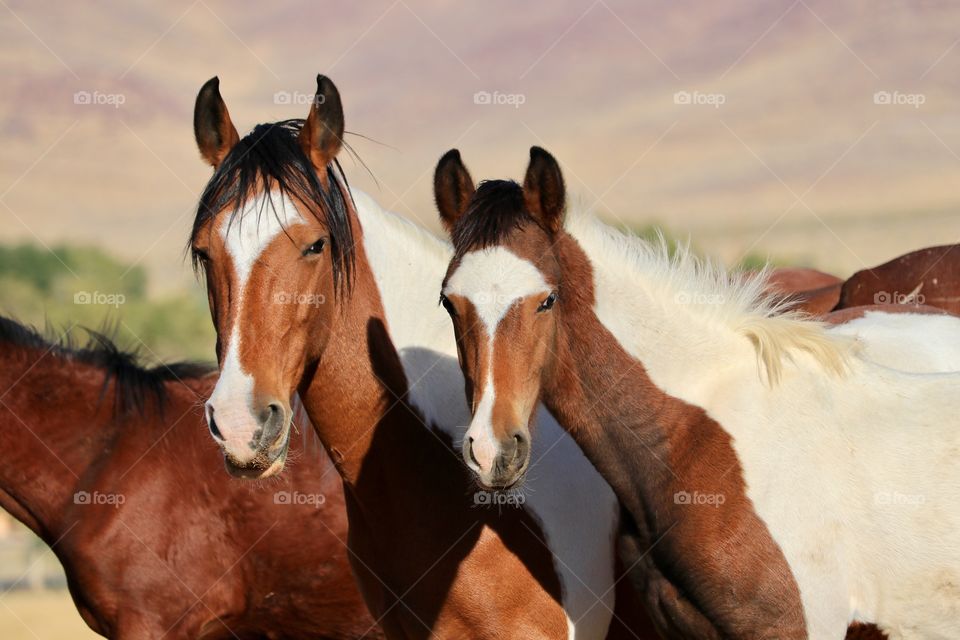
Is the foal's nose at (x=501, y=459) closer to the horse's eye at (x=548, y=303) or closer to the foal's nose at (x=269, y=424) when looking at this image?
the horse's eye at (x=548, y=303)

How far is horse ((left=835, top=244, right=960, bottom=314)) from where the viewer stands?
622 centimetres

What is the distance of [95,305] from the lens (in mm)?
34000

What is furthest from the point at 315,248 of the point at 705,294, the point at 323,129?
the point at 705,294

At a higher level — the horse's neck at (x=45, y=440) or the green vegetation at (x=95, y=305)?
the green vegetation at (x=95, y=305)

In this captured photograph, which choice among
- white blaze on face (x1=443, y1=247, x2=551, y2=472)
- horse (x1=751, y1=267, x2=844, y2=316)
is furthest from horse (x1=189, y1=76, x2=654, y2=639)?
horse (x1=751, y1=267, x2=844, y2=316)

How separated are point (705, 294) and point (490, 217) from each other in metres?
0.97

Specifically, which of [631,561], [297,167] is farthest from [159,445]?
[631,561]

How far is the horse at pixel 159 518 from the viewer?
5.60 m

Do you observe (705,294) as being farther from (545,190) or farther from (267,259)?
(267,259)

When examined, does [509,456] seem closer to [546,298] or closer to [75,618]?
[546,298]

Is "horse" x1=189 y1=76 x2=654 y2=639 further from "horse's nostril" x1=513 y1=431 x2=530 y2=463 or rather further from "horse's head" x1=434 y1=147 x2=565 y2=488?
"horse's nostril" x1=513 y1=431 x2=530 y2=463

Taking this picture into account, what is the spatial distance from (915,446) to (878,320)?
1654mm

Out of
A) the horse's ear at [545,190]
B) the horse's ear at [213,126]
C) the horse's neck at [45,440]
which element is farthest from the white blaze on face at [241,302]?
the horse's neck at [45,440]

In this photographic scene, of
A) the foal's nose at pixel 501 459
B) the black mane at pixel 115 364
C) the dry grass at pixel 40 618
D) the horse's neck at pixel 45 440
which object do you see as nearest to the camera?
the foal's nose at pixel 501 459
